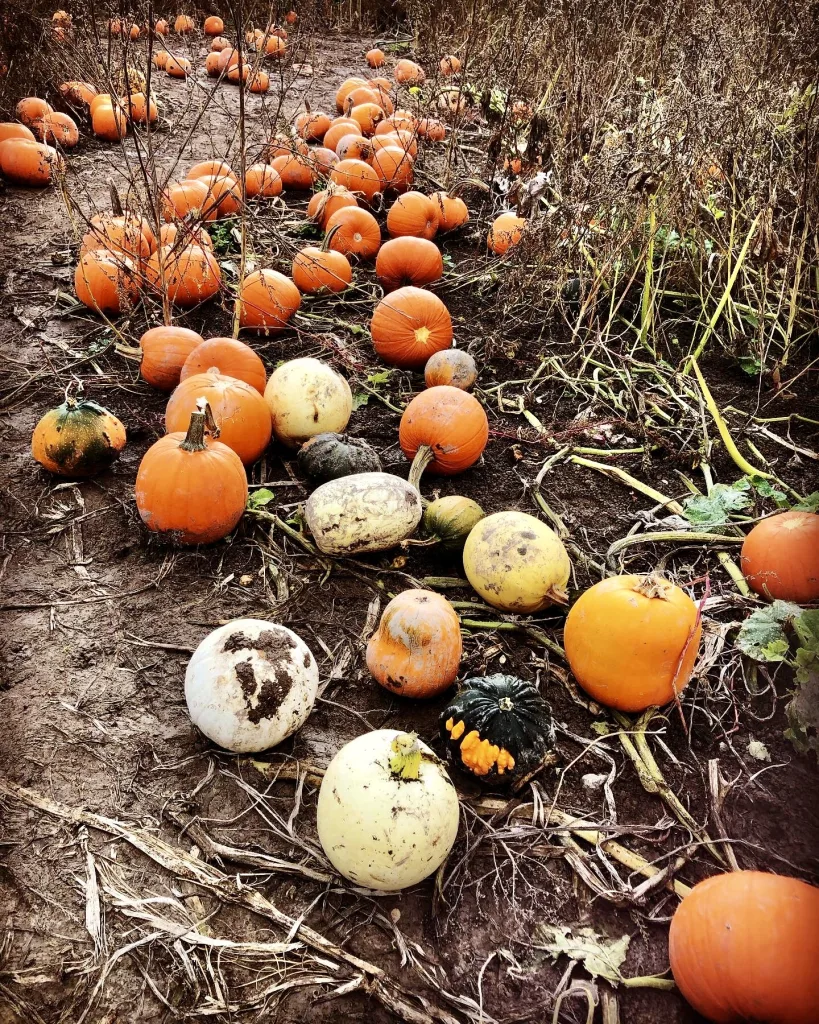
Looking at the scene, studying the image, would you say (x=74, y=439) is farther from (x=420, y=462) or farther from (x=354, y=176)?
(x=354, y=176)

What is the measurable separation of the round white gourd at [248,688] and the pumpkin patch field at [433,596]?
14 millimetres

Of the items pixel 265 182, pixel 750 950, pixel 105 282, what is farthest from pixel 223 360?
Answer: pixel 750 950

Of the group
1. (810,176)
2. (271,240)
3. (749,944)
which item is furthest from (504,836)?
(271,240)

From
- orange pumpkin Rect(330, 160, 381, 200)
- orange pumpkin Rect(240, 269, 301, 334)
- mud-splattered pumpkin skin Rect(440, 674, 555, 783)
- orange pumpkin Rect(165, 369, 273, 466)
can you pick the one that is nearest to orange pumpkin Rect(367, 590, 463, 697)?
mud-splattered pumpkin skin Rect(440, 674, 555, 783)

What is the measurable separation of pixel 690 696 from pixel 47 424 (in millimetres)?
3157

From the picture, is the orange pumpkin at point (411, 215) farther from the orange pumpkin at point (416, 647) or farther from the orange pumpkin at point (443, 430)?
the orange pumpkin at point (416, 647)

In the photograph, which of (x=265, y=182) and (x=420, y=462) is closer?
(x=420, y=462)

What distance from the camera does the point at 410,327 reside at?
178 inches

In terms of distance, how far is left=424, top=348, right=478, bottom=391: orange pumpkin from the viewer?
14.0ft

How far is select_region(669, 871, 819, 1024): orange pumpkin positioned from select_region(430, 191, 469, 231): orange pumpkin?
5502mm

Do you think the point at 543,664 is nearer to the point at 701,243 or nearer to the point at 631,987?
the point at 631,987

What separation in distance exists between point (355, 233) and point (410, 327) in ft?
5.26

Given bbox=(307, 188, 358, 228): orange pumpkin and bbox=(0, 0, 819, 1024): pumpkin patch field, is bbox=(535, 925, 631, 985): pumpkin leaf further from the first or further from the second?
bbox=(307, 188, 358, 228): orange pumpkin

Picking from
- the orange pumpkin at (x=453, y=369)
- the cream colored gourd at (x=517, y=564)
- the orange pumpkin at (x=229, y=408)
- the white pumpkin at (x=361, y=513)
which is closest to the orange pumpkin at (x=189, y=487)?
the orange pumpkin at (x=229, y=408)
